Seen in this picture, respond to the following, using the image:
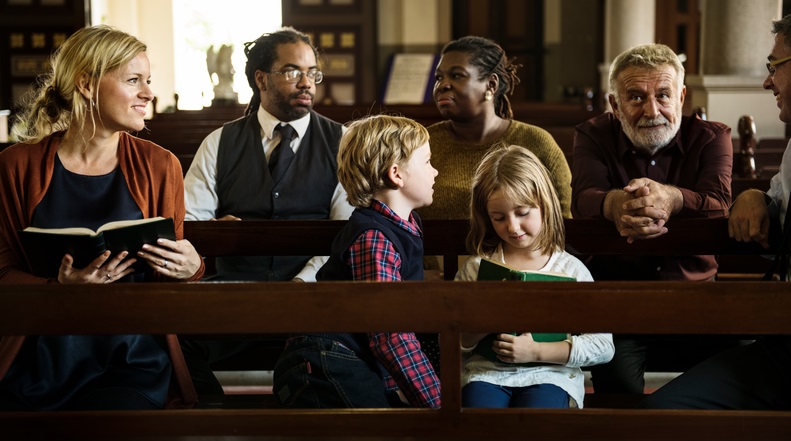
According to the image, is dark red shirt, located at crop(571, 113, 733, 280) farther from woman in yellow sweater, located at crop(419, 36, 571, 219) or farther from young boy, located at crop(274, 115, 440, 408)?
A: young boy, located at crop(274, 115, 440, 408)

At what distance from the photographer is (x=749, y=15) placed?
8.02 meters

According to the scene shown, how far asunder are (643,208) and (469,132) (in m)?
1.11

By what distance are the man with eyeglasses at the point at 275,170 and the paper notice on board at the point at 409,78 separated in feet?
32.4

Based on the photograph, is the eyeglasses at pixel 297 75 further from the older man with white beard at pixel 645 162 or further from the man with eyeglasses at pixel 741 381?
the man with eyeglasses at pixel 741 381

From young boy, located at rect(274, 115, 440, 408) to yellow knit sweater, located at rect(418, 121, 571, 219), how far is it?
36.2 inches

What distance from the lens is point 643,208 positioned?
2.67 m

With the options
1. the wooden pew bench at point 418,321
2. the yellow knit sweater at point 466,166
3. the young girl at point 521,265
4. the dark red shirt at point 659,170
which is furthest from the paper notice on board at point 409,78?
the wooden pew bench at point 418,321

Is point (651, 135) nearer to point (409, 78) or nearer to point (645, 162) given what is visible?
point (645, 162)

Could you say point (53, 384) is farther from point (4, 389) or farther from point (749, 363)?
point (749, 363)

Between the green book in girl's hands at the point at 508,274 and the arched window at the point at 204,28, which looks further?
the arched window at the point at 204,28

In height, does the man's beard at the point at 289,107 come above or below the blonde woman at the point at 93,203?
above

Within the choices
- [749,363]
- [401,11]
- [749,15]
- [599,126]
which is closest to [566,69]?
[401,11]

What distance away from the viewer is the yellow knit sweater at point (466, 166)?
349 cm

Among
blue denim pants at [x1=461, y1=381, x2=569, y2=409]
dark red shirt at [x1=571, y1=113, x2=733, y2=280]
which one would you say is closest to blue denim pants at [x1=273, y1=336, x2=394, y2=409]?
blue denim pants at [x1=461, y1=381, x2=569, y2=409]
